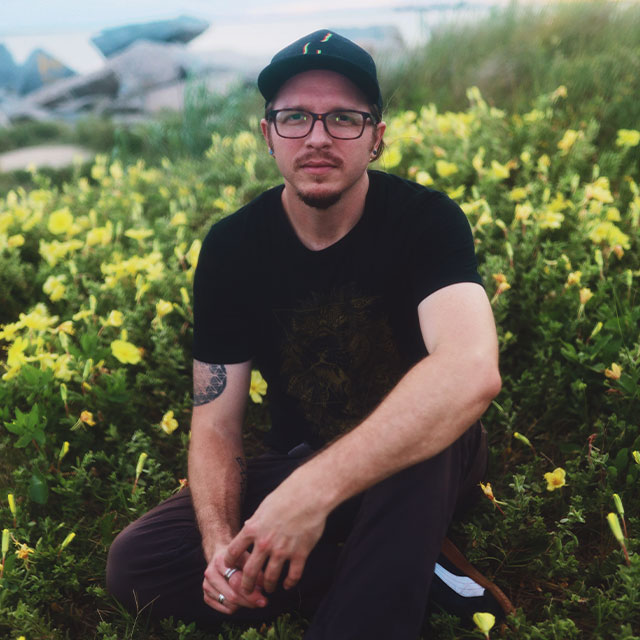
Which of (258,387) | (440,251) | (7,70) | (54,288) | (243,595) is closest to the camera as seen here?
(243,595)

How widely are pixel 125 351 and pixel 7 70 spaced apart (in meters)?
19.1

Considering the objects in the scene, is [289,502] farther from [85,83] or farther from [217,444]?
[85,83]

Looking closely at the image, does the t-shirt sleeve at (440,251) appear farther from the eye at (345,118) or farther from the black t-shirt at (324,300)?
the eye at (345,118)

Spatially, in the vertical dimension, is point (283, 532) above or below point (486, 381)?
below

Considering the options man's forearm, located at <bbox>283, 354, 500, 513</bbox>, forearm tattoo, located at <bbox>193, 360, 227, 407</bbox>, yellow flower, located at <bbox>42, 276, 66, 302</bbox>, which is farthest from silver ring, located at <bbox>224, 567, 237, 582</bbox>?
yellow flower, located at <bbox>42, 276, 66, 302</bbox>

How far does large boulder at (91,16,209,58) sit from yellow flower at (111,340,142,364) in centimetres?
1607

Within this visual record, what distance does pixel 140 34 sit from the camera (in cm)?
1714

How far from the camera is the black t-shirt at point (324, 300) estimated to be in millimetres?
2176

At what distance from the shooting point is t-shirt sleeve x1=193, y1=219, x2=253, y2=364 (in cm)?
226

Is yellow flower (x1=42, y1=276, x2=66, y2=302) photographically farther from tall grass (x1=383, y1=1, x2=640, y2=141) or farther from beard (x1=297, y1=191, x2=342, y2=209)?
tall grass (x1=383, y1=1, x2=640, y2=141)

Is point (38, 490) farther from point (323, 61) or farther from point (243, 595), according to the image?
point (323, 61)

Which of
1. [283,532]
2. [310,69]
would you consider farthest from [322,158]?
[283,532]

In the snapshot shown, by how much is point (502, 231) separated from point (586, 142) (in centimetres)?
92

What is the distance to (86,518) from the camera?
2.53 m
